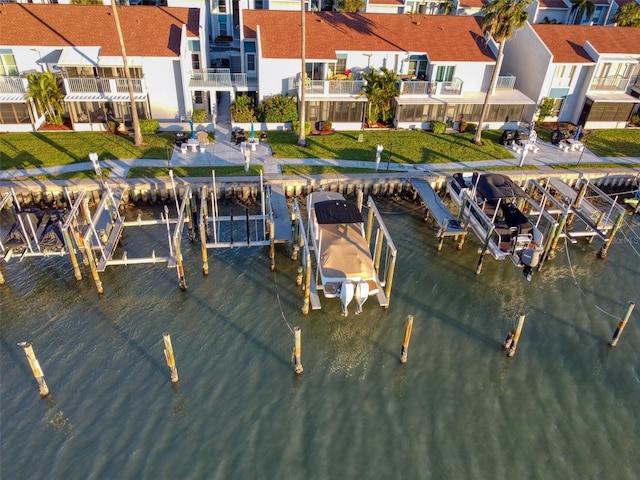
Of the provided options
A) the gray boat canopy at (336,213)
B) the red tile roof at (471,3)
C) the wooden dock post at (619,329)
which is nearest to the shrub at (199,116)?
the gray boat canopy at (336,213)

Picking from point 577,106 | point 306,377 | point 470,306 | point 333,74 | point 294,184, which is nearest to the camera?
point 306,377

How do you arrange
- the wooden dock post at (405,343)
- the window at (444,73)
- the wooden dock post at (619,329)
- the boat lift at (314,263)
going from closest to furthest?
the wooden dock post at (405,343) < the wooden dock post at (619,329) < the boat lift at (314,263) < the window at (444,73)

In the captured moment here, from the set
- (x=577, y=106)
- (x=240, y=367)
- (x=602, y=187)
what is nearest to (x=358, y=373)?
(x=240, y=367)

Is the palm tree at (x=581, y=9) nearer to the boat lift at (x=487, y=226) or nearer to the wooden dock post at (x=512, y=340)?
the boat lift at (x=487, y=226)

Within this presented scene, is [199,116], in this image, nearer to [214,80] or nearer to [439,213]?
[214,80]

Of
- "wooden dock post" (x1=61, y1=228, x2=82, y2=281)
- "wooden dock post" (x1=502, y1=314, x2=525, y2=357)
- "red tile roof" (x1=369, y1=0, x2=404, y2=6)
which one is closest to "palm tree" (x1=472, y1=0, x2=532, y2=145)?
"wooden dock post" (x1=502, y1=314, x2=525, y2=357)

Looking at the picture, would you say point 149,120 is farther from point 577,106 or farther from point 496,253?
point 577,106

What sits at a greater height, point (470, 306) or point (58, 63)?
point (58, 63)
